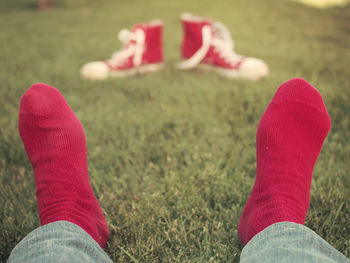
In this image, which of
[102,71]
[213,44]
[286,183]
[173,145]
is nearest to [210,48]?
[213,44]

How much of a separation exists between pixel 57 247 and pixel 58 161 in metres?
0.40

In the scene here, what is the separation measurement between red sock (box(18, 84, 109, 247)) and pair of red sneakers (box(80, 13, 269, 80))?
0.95 m

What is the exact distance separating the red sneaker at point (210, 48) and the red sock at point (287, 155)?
921 millimetres

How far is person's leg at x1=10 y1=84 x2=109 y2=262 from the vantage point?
759 millimetres

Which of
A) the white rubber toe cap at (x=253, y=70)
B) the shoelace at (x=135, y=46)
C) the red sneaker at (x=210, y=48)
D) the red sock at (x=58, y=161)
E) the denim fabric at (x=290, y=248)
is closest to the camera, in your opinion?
the denim fabric at (x=290, y=248)

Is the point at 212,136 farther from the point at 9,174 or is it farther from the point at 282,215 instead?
the point at 9,174

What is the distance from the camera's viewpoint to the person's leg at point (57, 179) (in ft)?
2.49

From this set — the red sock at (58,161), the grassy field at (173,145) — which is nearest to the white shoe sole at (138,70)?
A: the grassy field at (173,145)

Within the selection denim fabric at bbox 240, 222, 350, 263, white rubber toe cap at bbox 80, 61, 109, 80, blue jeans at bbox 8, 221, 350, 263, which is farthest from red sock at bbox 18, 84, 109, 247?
white rubber toe cap at bbox 80, 61, 109, 80

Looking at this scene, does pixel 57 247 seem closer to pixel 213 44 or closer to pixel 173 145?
pixel 173 145

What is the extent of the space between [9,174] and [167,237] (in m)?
0.72

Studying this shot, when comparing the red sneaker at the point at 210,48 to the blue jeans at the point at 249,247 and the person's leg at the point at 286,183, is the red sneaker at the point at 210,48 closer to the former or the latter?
the person's leg at the point at 286,183

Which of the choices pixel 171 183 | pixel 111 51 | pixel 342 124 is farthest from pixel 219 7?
pixel 171 183

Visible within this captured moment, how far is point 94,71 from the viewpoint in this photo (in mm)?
2039
